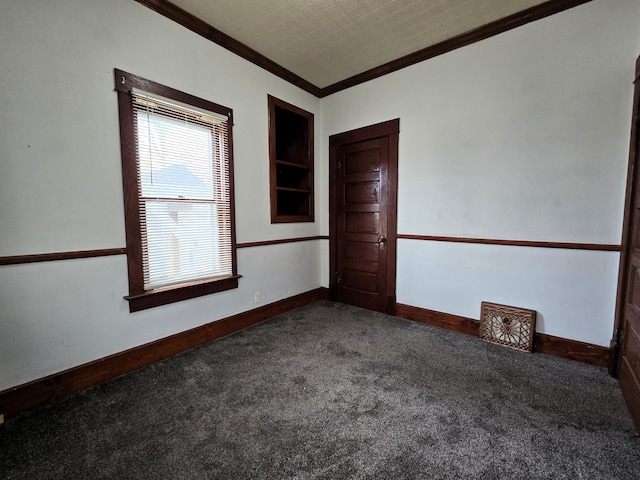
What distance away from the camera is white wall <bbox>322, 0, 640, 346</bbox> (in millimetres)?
2055

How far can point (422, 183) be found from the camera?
9.71 ft

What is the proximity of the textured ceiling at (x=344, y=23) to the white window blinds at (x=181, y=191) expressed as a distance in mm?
799

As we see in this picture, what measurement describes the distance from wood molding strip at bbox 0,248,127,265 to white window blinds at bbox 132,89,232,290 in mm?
214

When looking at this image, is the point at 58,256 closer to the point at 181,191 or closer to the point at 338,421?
the point at 181,191

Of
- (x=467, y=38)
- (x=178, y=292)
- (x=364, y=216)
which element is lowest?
(x=178, y=292)

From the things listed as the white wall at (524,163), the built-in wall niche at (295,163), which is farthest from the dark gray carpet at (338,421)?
the built-in wall niche at (295,163)

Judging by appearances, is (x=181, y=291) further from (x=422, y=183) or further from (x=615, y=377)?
(x=615, y=377)

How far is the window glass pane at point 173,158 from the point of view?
84.1 inches

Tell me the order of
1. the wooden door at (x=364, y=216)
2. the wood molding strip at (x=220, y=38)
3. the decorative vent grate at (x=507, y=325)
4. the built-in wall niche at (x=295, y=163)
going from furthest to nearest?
1. the built-in wall niche at (x=295, y=163)
2. the wooden door at (x=364, y=216)
3. the decorative vent grate at (x=507, y=325)
4. the wood molding strip at (x=220, y=38)

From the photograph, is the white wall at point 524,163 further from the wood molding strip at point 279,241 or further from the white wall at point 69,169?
the white wall at point 69,169

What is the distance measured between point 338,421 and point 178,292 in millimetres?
1643

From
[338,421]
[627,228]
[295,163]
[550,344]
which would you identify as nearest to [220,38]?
[295,163]

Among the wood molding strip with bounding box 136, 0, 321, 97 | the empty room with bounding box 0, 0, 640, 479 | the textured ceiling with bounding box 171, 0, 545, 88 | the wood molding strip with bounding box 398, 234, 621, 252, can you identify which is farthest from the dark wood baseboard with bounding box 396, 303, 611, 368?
the wood molding strip with bounding box 136, 0, 321, 97

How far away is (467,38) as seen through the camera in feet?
8.39
